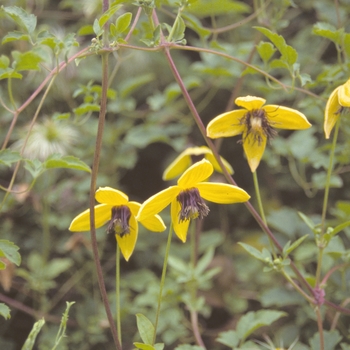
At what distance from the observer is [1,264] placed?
2.61ft

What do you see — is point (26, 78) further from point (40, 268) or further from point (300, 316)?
point (300, 316)

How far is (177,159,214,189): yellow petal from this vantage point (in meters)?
0.76

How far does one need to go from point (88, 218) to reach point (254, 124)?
34cm

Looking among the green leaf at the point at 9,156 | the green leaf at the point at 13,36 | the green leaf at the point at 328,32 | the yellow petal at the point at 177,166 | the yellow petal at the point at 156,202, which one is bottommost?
the yellow petal at the point at 177,166

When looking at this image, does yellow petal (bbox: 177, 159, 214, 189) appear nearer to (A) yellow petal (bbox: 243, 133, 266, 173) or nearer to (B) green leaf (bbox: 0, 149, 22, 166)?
(A) yellow petal (bbox: 243, 133, 266, 173)

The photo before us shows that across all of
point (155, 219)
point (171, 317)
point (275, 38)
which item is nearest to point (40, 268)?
point (171, 317)

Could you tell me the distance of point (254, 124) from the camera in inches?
34.4

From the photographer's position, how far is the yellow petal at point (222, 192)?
30.6 inches

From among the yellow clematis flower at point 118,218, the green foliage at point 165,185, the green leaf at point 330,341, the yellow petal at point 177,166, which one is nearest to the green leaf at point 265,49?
the green foliage at point 165,185

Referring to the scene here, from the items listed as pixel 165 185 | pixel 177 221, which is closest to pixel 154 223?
pixel 177 221

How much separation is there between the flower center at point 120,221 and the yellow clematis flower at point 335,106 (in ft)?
1.21

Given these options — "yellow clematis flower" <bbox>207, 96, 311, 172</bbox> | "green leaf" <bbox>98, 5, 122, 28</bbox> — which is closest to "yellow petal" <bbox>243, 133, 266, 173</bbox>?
"yellow clematis flower" <bbox>207, 96, 311, 172</bbox>

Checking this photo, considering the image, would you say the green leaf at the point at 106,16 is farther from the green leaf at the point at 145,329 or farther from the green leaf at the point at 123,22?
the green leaf at the point at 145,329

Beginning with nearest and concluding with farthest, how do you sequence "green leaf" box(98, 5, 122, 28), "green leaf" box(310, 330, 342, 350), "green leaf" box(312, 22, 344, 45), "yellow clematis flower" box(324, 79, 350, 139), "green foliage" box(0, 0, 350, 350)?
"green leaf" box(98, 5, 122, 28)
"yellow clematis flower" box(324, 79, 350, 139)
"green leaf" box(312, 22, 344, 45)
"green leaf" box(310, 330, 342, 350)
"green foliage" box(0, 0, 350, 350)
